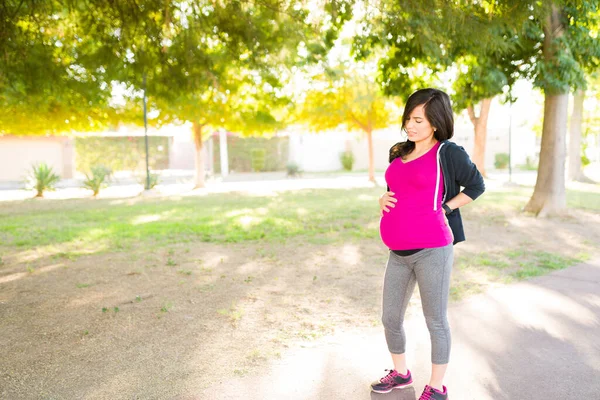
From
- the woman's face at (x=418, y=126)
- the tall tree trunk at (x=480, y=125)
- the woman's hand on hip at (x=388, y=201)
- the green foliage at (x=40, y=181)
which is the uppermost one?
the tall tree trunk at (x=480, y=125)

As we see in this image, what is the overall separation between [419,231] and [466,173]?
390 millimetres

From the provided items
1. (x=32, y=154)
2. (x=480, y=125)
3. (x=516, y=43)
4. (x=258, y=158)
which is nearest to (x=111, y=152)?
(x=32, y=154)

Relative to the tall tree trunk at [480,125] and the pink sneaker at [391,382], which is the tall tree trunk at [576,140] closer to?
the tall tree trunk at [480,125]

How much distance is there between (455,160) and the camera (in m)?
2.76

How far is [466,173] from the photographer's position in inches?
110

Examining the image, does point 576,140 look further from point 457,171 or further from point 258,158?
point 457,171

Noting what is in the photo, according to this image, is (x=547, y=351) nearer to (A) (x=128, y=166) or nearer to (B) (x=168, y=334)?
(B) (x=168, y=334)

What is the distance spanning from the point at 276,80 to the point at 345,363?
688 cm

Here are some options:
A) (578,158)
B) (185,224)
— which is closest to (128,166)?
(185,224)

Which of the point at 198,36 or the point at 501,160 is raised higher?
the point at 198,36

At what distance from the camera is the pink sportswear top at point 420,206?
2.77 metres

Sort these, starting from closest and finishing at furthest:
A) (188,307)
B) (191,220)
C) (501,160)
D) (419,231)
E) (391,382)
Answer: (419,231)
(391,382)
(188,307)
(191,220)
(501,160)

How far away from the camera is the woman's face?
A: 280cm

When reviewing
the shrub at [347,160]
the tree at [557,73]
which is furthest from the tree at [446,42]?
the shrub at [347,160]
